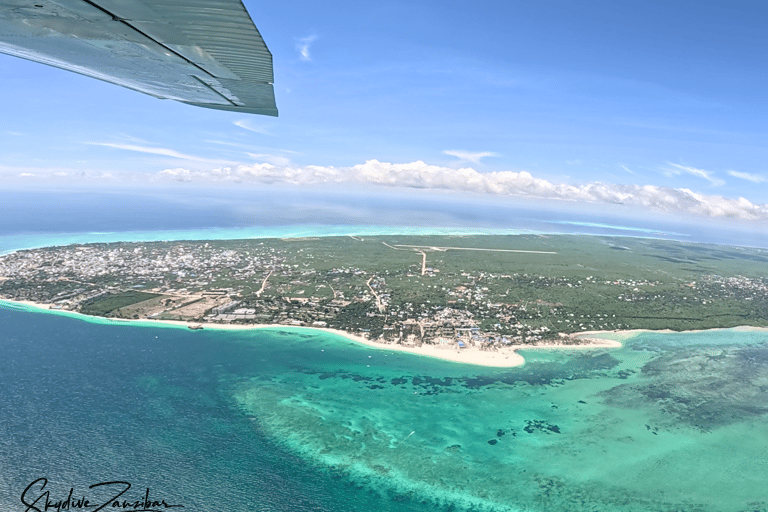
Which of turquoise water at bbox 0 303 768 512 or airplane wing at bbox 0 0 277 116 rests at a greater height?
airplane wing at bbox 0 0 277 116

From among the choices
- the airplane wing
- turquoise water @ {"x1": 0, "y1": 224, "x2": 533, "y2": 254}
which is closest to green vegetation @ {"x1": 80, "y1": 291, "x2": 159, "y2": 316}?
turquoise water @ {"x1": 0, "y1": 224, "x2": 533, "y2": 254}

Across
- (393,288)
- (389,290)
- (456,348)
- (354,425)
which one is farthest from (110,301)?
(456,348)

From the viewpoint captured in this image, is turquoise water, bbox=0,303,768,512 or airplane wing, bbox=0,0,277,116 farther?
turquoise water, bbox=0,303,768,512

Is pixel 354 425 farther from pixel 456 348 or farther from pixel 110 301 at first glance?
pixel 110 301

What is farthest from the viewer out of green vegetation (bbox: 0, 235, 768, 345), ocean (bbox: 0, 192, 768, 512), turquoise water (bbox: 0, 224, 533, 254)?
turquoise water (bbox: 0, 224, 533, 254)

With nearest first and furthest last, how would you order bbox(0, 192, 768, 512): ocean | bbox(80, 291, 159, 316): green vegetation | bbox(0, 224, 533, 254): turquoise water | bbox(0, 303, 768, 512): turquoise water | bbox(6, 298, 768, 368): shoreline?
bbox(0, 192, 768, 512): ocean < bbox(0, 303, 768, 512): turquoise water < bbox(6, 298, 768, 368): shoreline < bbox(80, 291, 159, 316): green vegetation < bbox(0, 224, 533, 254): turquoise water

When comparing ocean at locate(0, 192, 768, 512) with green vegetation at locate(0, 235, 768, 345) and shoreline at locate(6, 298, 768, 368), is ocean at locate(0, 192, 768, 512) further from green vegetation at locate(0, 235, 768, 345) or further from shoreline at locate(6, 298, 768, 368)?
green vegetation at locate(0, 235, 768, 345)
